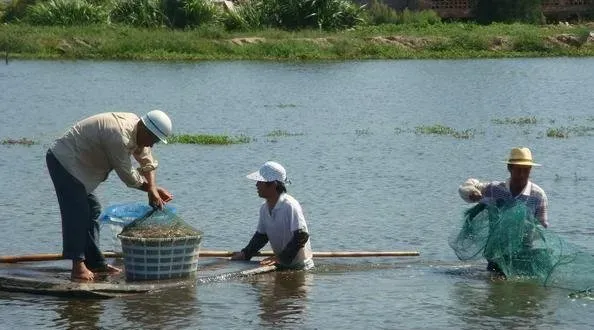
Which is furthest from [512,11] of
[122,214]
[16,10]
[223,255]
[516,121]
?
[122,214]

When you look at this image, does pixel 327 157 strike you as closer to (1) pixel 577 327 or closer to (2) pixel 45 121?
(2) pixel 45 121

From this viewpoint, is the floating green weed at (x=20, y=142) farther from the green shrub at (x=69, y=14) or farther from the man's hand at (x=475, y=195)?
the green shrub at (x=69, y=14)

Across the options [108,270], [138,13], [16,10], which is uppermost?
[138,13]

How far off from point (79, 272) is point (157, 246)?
0.64m

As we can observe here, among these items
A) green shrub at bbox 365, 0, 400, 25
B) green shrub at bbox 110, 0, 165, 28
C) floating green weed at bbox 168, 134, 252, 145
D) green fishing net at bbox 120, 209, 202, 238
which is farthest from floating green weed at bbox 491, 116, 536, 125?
green shrub at bbox 365, 0, 400, 25

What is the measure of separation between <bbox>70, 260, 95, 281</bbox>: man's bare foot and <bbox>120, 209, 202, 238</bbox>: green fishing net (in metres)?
0.39

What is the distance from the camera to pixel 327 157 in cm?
2075

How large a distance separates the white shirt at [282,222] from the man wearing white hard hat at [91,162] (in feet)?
3.16

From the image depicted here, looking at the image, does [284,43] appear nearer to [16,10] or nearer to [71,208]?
[16,10]

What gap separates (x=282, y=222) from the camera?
10.9m

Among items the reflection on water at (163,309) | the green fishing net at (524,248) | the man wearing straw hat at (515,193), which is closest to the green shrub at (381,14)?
the green fishing net at (524,248)

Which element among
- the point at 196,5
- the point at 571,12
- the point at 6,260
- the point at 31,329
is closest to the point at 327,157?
the point at 6,260

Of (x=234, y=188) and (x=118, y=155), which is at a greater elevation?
(x=118, y=155)

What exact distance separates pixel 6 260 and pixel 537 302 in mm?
4182
